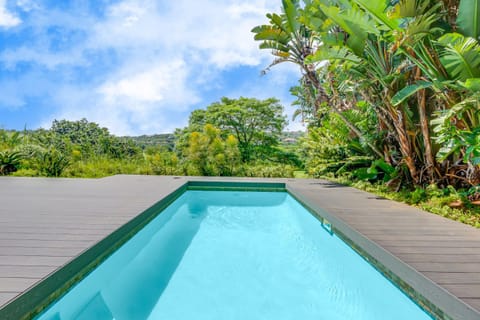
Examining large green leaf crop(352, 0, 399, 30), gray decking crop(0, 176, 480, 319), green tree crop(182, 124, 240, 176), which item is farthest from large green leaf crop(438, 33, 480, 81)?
green tree crop(182, 124, 240, 176)

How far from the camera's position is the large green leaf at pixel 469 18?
12.0 ft

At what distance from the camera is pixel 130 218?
3475 mm

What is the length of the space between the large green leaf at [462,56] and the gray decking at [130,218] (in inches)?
78.4

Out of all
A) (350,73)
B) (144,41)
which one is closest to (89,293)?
(350,73)

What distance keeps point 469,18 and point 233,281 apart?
4.62 meters

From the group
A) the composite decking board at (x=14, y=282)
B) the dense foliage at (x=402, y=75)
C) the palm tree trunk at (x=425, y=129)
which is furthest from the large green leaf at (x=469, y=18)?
the composite decking board at (x=14, y=282)

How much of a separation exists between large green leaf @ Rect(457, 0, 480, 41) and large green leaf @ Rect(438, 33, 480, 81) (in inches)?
15.3

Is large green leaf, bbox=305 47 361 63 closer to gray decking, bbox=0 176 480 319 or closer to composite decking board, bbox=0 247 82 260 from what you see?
gray decking, bbox=0 176 480 319

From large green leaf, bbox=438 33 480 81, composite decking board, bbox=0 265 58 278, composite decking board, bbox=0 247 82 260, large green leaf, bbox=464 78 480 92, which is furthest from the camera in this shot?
large green leaf, bbox=438 33 480 81

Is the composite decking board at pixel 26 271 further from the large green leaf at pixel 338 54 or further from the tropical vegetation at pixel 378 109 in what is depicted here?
the large green leaf at pixel 338 54

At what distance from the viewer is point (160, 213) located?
A: 4.91 meters

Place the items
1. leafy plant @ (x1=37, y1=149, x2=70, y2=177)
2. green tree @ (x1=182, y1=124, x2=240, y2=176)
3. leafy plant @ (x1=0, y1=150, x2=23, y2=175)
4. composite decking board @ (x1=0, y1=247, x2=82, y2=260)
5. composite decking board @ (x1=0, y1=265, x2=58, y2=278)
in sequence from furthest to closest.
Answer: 1. green tree @ (x1=182, y1=124, x2=240, y2=176)
2. leafy plant @ (x1=0, y1=150, x2=23, y2=175)
3. leafy plant @ (x1=37, y1=149, x2=70, y2=177)
4. composite decking board @ (x1=0, y1=247, x2=82, y2=260)
5. composite decking board @ (x1=0, y1=265, x2=58, y2=278)

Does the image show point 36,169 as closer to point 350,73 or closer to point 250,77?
point 350,73

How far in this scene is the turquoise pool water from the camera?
7.74 feet
